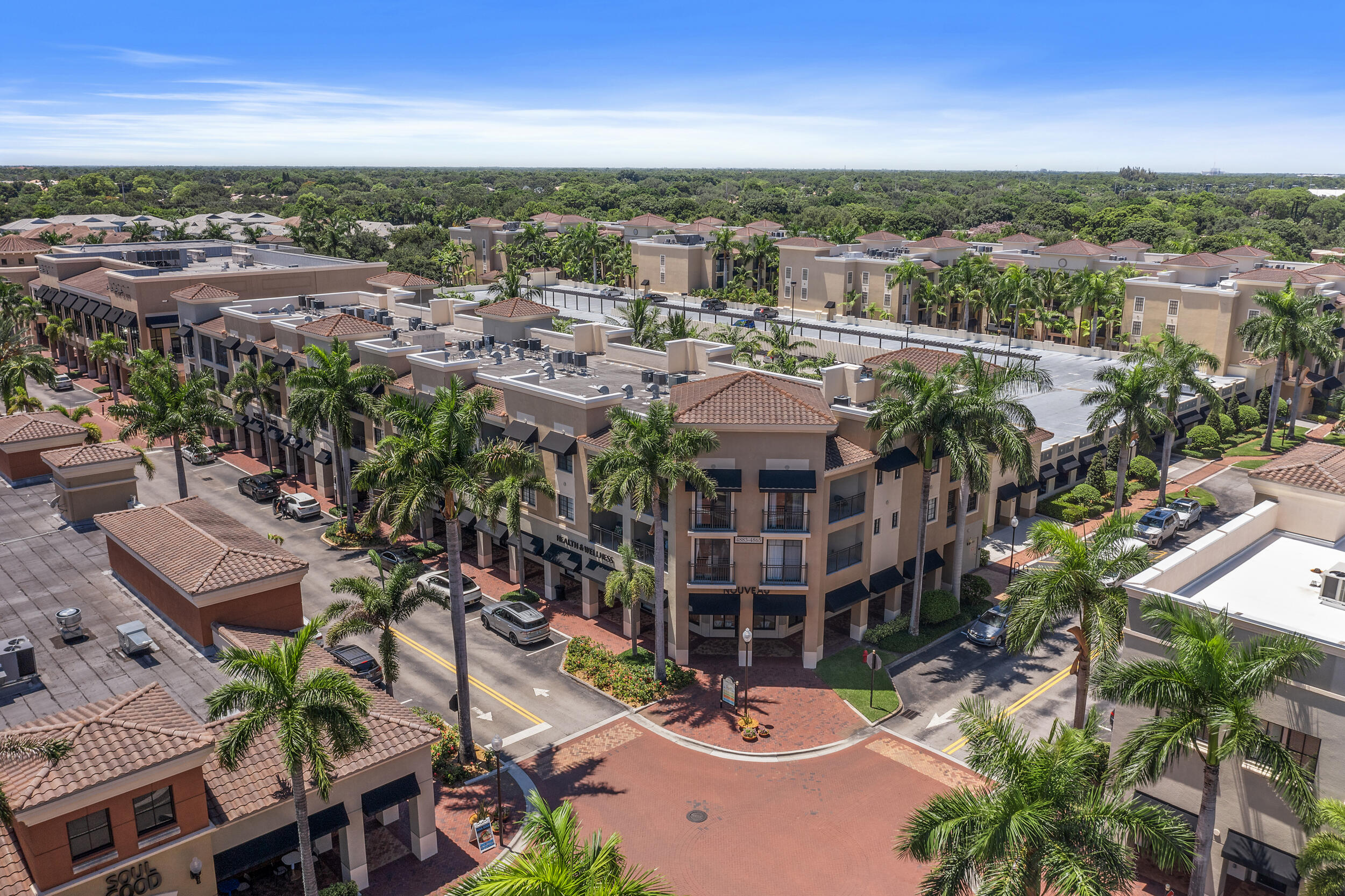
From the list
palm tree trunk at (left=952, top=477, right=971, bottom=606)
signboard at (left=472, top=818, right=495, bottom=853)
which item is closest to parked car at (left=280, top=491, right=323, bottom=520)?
signboard at (left=472, top=818, right=495, bottom=853)

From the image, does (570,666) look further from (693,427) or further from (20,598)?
(20,598)

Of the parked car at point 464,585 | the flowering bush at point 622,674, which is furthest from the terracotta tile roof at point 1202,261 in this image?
the parked car at point 464,585

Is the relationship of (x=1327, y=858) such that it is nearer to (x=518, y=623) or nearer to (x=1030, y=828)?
(x=1030, y=828)

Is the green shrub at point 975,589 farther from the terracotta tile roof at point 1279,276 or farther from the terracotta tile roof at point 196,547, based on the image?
the terracotta tile roof at point 1279,276

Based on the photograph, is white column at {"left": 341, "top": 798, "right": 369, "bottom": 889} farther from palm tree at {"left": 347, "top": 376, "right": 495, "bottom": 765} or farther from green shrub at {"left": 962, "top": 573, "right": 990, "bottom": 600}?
green shrub at {"left": 962, "top": 573, "right": 990, "bottom": 600}

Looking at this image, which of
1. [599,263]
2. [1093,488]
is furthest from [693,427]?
[599,263]

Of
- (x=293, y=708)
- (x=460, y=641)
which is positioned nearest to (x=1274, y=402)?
(x=460, y=641)
